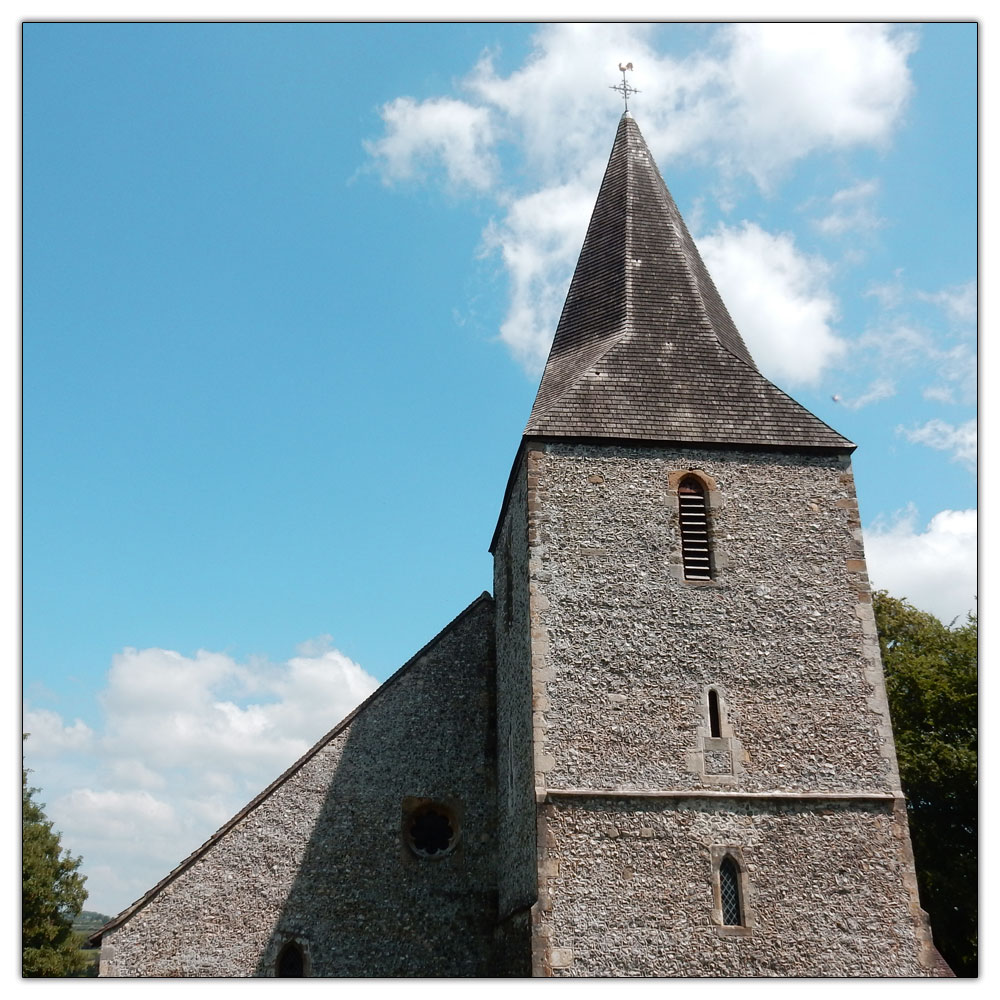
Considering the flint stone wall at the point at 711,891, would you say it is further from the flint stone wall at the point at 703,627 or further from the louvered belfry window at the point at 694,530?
the louvered belfry window at the point at 694,530

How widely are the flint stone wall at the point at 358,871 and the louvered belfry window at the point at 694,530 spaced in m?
4.46

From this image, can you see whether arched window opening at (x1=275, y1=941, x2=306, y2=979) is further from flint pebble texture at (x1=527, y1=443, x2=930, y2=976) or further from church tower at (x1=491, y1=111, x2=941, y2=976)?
flint pebble texture at (x1=527, y1=443, x2=930, y2=976)

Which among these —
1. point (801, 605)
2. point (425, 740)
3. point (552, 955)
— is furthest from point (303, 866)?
point (801, 605)

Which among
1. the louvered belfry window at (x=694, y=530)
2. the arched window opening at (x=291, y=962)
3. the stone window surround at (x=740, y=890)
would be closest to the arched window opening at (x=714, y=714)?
the stone window surround at (x=740, y=890)

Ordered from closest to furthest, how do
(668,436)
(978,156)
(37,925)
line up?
(978,156), (668,436), (37,925)

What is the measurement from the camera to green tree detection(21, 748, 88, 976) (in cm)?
2552

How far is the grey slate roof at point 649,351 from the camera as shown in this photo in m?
13.5

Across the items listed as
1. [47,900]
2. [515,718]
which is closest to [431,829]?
[515,718]

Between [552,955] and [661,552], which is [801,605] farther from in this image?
[552,955]

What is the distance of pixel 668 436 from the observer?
43.7 feet

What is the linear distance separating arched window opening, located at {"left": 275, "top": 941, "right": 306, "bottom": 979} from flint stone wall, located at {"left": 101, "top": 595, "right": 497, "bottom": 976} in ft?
0.34

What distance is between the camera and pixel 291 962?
494 inches

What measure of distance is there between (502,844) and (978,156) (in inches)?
422

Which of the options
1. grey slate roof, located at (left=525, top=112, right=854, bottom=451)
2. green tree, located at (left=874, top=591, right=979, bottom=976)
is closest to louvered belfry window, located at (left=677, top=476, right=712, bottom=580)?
grey slate roof, located at (left=525, top=112, right=854, bottom=451)
